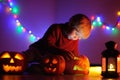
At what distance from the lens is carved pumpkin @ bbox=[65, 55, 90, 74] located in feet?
6.58

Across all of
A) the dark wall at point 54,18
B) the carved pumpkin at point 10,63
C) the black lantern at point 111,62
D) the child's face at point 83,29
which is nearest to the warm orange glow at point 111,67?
the black lantern at point 111,62

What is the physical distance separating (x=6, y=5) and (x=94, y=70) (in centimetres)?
101

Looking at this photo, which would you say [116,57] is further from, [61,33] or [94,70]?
[61,33]

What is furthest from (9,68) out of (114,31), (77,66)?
(114,31)

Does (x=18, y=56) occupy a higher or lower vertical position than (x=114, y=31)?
lower

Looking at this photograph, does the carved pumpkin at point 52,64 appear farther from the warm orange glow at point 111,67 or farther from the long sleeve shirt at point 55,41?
the warm orange glow at point 111,67

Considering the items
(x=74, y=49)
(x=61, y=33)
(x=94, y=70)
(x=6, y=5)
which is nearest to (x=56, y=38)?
(x=61, y=33)

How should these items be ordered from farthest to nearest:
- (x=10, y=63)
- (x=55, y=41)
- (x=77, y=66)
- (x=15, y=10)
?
(x=15, y=10) → (x=55, y=41) → (x=77, y=66) → (x=10, y=63)

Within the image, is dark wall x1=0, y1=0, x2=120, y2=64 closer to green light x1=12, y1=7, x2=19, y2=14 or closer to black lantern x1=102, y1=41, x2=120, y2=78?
green light x1=12, y1=7, x2=19, y2=14

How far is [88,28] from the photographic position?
2.12 m

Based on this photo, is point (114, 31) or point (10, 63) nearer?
point (10, 63)

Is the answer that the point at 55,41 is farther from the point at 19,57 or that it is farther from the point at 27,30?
the point at 27,30

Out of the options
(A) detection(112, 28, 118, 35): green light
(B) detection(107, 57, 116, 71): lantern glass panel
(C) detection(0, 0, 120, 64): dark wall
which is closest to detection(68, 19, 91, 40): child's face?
(B) detection(107, 57, 116, 71): lantern glass panel

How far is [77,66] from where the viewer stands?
202 cm
